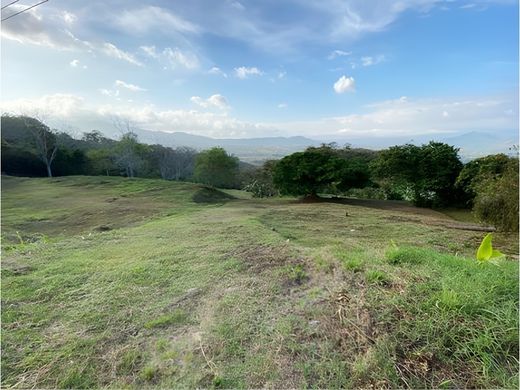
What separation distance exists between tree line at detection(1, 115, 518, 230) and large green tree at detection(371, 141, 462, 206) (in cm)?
3

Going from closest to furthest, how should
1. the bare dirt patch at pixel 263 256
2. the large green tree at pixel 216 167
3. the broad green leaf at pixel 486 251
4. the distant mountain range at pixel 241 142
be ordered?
the broad green leaf at pixel 486 251 → the bare dirt patch at pixel 263 256 → the large green tree at pixel 216 167 → the distant mountain range at pixel 241 142

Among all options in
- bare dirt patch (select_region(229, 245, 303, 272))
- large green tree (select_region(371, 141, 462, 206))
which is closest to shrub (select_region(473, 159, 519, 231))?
large green tree (select_region(371, 141, 462, 206))

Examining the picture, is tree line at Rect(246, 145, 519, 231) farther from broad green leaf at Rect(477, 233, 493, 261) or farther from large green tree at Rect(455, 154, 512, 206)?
broad green leaf at Rect(477, 233, 493, 261)

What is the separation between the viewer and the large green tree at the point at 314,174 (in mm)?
12125

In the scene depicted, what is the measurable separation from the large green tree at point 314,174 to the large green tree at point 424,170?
144 centimetres

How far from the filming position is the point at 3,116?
80.5 feet

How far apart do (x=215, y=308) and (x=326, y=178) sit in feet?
34.3

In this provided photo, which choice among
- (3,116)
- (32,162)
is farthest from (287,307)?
(3,116)

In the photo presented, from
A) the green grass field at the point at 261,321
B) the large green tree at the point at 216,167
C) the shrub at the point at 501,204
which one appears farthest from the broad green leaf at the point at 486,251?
the large green tree at the point at 216,167

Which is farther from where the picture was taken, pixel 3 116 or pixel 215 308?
pixel 3 116

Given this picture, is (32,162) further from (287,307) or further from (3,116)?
(287,307)

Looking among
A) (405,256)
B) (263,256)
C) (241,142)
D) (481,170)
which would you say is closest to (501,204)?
(481,170)

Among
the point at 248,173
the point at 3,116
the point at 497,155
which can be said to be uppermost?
the point at 3,116

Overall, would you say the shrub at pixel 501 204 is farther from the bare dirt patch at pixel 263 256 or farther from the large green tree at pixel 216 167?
the large green tree at pixel 216 167
